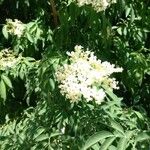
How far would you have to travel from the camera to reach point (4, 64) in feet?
9.80

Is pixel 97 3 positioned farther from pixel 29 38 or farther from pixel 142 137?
pixel 142 137

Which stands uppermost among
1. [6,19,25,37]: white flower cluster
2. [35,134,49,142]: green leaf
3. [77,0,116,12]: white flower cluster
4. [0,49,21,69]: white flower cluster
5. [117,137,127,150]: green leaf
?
[77,0,116,12]: white flower cluster

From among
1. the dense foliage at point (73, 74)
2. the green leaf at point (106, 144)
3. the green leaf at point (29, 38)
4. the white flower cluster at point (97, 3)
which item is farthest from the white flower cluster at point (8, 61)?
the green leaf at point (106, 144)

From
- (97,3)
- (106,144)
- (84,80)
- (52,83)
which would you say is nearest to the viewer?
(106,144)

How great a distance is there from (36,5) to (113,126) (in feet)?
6.57

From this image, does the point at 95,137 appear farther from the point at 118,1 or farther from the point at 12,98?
the point at 12,98

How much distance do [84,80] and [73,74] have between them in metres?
0.07

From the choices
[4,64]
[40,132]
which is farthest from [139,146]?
[4,64]

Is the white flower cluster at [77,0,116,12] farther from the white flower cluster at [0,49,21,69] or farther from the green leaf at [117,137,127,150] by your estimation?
the green leaf at [117,137,127,150]

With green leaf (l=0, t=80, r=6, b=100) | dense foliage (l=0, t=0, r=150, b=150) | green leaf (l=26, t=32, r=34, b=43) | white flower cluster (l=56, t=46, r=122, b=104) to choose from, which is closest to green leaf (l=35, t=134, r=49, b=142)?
dense foliage (l=0, t=0, r=150, b=150)

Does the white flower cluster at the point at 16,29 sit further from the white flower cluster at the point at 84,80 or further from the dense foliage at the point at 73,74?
the white flower cluster at the point at 84,80

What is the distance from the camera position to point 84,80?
2.05 m

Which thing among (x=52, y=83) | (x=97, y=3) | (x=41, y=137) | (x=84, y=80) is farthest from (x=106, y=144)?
(x=97, y=3)

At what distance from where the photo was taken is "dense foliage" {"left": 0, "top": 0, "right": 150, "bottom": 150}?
6.79 feet
